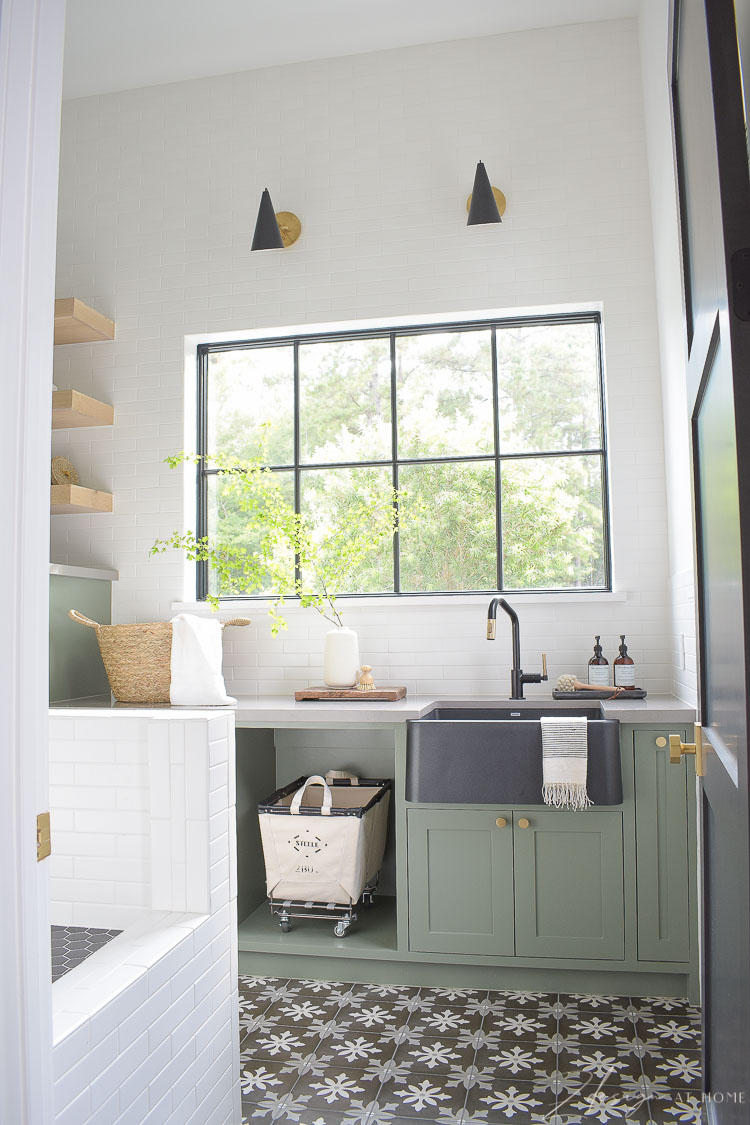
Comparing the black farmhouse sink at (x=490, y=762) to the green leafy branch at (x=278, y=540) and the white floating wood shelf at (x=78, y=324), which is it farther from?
the white floating wood shelf at (x=78, y=324)

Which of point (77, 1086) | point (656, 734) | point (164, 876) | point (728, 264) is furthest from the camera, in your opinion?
point (656, 734)

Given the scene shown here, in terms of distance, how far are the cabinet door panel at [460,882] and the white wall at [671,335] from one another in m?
0.87

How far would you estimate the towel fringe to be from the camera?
8.95ft

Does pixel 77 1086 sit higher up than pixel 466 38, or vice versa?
pixel 466 38

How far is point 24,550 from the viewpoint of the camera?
993 mm

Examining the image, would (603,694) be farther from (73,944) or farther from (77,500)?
(77,500)

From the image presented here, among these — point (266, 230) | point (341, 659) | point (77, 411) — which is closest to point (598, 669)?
point (341, 659)

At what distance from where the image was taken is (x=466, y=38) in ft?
12.4

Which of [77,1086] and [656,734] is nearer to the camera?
[77,1086]

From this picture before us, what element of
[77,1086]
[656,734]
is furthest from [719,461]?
[656,734]

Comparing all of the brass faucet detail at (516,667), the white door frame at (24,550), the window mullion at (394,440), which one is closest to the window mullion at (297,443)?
the window mullion at (394,440)

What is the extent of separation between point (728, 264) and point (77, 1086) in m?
1.54

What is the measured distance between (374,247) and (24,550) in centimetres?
316

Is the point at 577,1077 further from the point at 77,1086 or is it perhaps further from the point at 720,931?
the point at 77,1086
